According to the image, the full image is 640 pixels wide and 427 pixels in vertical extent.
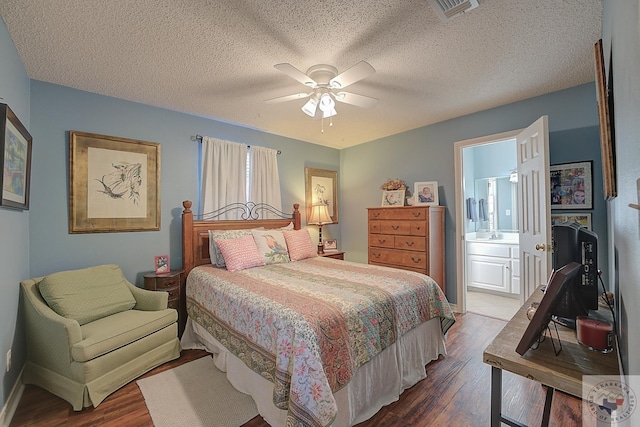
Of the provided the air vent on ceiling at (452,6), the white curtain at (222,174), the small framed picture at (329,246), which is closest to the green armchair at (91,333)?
the white curtain at (222,174)

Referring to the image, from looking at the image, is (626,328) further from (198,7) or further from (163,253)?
(163,253)

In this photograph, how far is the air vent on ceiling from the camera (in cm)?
160

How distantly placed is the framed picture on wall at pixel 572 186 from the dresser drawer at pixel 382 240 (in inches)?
70.9

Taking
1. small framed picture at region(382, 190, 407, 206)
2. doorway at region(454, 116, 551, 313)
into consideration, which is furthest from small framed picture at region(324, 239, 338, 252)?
doorway at region(454, 116, 551, 313)

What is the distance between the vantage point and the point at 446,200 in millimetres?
3770

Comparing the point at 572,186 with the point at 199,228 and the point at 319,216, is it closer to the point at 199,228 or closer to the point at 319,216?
the point at 319,216

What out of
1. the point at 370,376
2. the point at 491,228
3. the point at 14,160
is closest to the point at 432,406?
the point at 370,376

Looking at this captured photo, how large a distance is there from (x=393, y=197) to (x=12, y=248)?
406cm

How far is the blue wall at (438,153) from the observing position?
111 inches

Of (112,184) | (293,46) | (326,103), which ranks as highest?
(293,46)

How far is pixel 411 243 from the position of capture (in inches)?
142

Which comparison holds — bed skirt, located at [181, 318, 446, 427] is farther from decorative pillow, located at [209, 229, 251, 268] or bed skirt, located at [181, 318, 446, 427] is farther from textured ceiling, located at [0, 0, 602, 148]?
textured ceiling, located at [0, 0, 602, 148]

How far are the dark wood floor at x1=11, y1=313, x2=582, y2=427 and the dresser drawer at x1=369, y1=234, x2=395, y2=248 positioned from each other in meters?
1.75

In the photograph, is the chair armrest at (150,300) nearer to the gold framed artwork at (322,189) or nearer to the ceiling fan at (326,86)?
the ceiling fan at (326,86)
